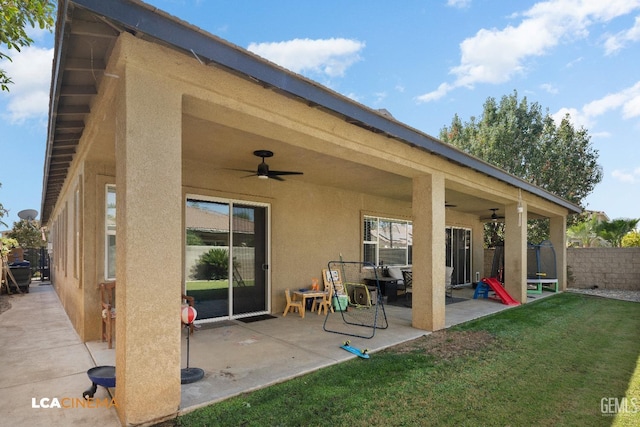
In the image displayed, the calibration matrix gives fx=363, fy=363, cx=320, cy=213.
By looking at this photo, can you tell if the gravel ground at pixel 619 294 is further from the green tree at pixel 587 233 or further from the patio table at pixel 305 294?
the patio table at pixel 305 294

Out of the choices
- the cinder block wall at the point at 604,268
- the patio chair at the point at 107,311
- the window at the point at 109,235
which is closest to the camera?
the patio chair at the point at 107,311

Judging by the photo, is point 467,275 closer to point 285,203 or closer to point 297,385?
point 285,203

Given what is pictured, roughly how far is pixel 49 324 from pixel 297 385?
220 inches

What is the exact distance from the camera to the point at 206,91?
3.21 metres

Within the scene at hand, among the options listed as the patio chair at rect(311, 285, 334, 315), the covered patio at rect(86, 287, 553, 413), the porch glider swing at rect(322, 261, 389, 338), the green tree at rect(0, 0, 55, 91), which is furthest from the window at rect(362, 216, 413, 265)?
the green tree at rect(0, 0, 55, 91)

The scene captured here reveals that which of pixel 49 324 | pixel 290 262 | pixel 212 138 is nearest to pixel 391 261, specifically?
pixel 290 262

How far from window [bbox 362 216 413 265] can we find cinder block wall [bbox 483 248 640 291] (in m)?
7.33

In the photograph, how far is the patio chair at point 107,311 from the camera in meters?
4.82

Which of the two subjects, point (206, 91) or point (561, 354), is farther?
point (561, 354)

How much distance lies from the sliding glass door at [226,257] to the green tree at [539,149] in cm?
1376

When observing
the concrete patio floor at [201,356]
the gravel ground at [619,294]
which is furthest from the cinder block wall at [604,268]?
the concrete patio floor at [201,356]

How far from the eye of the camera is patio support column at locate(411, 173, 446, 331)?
6188 millimetres

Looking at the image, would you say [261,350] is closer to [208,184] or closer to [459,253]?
[208,184]

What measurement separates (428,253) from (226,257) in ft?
12.1
